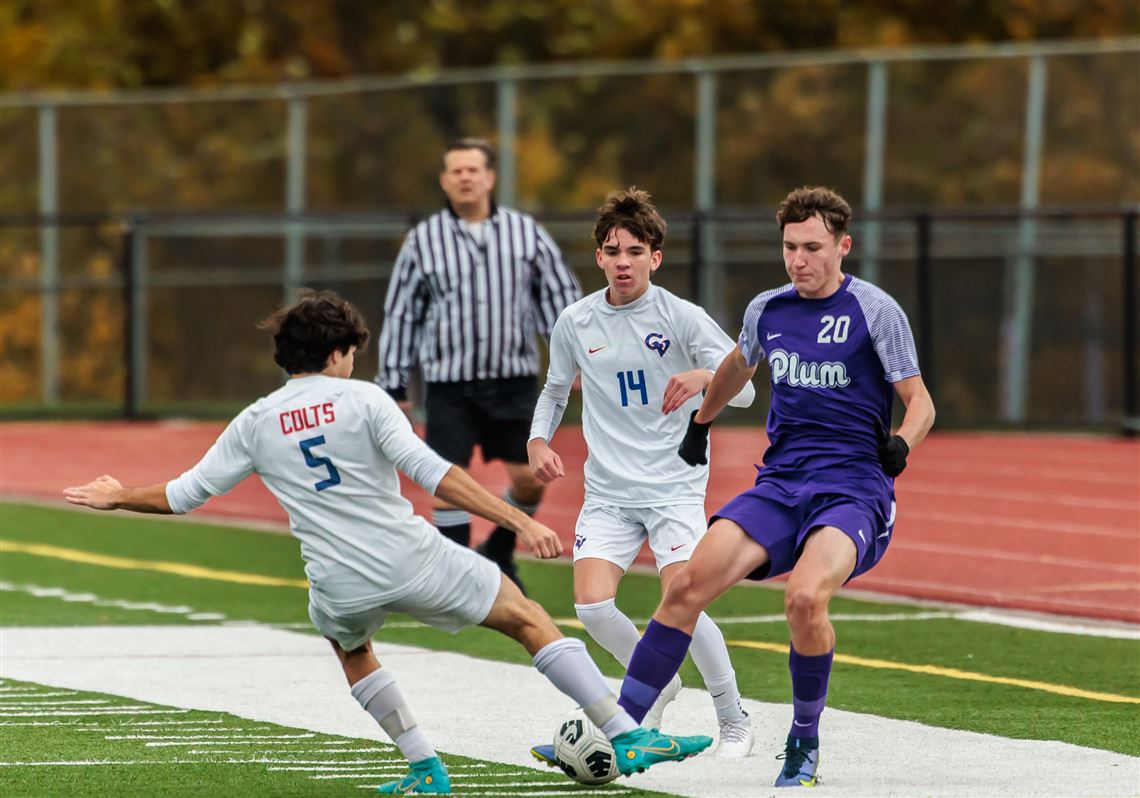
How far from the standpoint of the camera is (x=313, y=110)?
1029 inches

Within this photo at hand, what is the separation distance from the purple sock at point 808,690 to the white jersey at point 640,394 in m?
0.97

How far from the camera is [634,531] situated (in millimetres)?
7629

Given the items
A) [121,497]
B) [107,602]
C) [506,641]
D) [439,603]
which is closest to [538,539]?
[439,603]

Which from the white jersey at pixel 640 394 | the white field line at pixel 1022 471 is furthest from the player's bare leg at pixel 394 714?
the white field line at pixel 1022 471

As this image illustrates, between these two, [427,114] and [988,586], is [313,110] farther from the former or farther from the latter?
[988,586]

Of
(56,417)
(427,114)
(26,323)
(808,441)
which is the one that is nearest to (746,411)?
(427,114)

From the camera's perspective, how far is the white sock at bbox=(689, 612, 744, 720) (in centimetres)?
738

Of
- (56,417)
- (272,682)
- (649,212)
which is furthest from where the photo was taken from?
(56,417)

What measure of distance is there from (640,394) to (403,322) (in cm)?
366

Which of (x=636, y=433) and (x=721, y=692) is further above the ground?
(x=636, y=433)

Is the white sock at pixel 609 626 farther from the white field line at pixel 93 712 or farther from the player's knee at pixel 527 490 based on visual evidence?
the player's knee at pixel 527 490

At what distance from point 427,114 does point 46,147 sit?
15.8 ft

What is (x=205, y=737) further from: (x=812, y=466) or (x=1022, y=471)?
(x=1022, y=471)

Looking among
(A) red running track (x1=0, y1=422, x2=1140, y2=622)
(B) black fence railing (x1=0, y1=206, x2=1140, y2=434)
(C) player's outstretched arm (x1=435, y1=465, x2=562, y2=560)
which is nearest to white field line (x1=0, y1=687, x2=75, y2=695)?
(C) player's outstretched arm (x1=435, y1=465, x2=562, y2=560)
